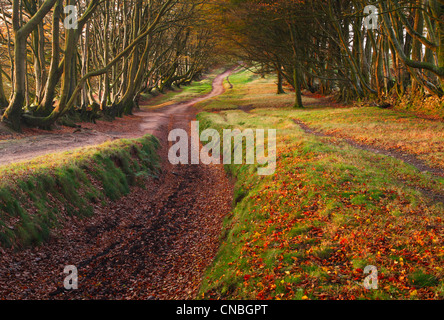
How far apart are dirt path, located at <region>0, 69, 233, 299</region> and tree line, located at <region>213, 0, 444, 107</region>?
43.8ft

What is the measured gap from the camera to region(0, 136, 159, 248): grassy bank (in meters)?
7.96

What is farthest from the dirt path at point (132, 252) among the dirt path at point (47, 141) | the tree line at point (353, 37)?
the tree line at point (353, 37)

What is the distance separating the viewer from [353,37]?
2684 cm

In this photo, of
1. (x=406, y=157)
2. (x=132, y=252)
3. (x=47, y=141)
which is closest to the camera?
(x=132, y=252)

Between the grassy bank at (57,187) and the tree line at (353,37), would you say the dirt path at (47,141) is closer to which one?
the grassy bank at (57,187)

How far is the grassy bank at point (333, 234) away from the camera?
5.31 metres

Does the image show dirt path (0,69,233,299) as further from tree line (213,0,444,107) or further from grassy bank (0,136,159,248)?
tree line (213,0,444,107)

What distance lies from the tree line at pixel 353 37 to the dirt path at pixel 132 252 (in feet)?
43.8

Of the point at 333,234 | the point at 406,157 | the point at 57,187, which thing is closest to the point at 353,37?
the point at 406,157

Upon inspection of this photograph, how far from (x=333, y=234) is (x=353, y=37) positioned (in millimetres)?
24647

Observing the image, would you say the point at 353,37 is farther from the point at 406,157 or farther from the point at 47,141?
the point at 47,141

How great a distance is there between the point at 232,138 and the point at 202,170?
110 inches

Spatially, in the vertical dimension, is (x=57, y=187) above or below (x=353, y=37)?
below

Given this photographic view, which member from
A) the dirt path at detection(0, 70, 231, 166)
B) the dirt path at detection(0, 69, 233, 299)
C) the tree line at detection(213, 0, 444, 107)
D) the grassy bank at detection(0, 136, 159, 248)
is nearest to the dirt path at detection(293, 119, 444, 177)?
the tree line at detection(213, 0, 444, 107)
